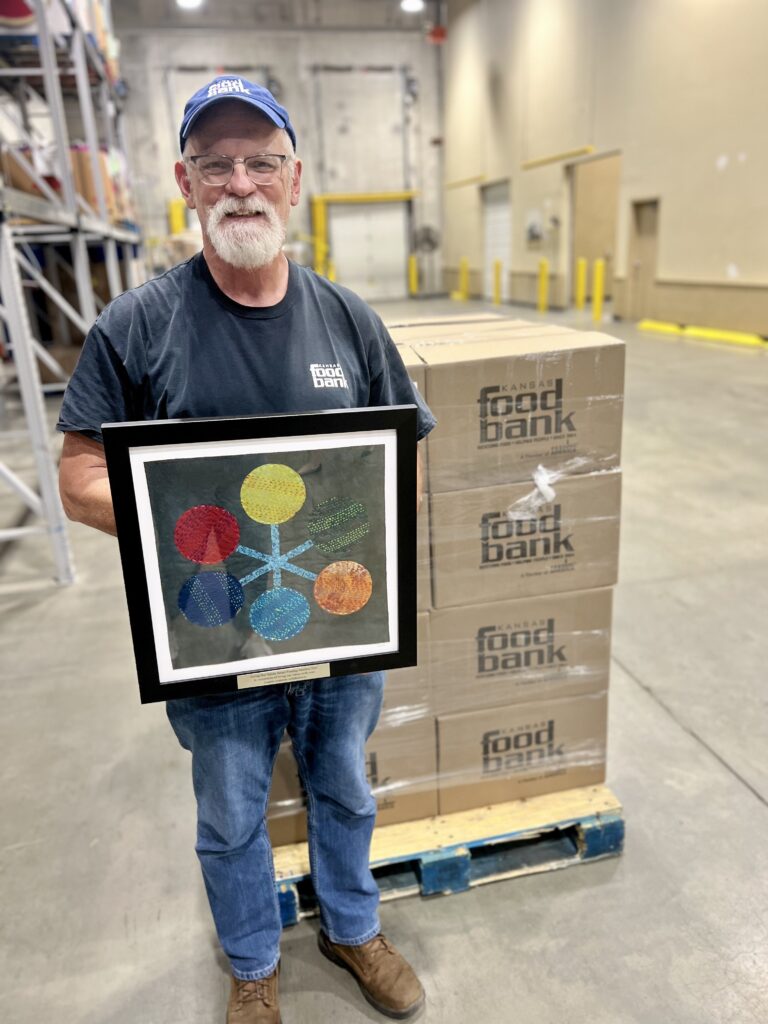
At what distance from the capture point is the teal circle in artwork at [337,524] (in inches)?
52.5

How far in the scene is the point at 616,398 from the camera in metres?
2.02

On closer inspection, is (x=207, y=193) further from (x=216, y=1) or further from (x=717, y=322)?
(x=216, y=1)

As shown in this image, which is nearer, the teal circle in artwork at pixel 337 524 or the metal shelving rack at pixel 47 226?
the teal circle in artwork at pixel 337 524

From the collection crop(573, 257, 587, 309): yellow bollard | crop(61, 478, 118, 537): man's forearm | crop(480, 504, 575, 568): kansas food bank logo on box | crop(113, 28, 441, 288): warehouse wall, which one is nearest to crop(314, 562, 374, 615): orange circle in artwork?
crop(61, 478, 118, 537): man's forearm

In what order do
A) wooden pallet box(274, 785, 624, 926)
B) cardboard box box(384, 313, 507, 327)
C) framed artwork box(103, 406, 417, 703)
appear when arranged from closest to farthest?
framed artwork box(103, 406, 417, 703) < wooden pallet box(274, 785, 624, 926) < cardboard box box(384, 313, 507, 327)

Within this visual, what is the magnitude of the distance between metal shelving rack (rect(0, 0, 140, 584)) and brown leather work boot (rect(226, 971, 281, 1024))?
318cm

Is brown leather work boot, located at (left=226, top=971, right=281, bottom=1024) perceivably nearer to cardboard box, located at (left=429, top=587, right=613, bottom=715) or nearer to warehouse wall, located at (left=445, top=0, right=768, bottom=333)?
cardboard box, located at (left=429, top=587, right=613, bottom=715)

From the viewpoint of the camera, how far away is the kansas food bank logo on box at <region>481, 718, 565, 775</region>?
7.43 ft

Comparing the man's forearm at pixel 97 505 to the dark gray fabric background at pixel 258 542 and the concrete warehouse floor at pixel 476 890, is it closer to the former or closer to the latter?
the dark gray fabric background at pixel 258 542

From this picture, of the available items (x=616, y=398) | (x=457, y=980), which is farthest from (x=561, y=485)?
(x=457, y=980)

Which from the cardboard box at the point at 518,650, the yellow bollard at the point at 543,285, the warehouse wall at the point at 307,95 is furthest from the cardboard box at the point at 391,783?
the warehouse wall at the point at 307,95

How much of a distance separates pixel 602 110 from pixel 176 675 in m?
15.9

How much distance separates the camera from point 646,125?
514 inches

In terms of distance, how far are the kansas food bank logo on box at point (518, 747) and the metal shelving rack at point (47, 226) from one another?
309 centimetres
